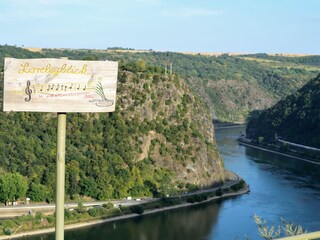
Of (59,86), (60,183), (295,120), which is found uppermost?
(59,86)

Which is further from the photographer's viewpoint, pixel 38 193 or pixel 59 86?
pixel 38 193

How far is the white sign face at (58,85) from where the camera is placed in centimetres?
948

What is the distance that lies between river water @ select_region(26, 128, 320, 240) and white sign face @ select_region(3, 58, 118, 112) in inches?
1130

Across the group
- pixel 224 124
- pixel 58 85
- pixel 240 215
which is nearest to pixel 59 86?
pixel 58 85

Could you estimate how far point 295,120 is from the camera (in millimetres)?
95562

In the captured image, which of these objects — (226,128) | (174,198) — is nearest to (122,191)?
(174,198)

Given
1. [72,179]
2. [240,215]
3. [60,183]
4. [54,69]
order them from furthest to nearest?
1. [72,179]
2. [240,215]
3. [54,69]
4. [60,183]

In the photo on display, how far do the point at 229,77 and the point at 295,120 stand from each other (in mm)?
56214

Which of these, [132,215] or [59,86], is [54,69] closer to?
[59,86]

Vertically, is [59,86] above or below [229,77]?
above

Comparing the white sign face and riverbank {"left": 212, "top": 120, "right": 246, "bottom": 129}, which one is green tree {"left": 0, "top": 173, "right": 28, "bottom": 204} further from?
riverbank {"left": 212, "top": 120, "right": 246, "bottom": 129}

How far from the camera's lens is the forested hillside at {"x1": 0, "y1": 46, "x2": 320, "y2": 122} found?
452ft

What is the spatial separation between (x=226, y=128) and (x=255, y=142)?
25750 millimetres

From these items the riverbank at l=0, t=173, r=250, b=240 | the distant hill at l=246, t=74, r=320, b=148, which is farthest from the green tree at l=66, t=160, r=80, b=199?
the distant hill at l=246, t=74, r=320, b=148
